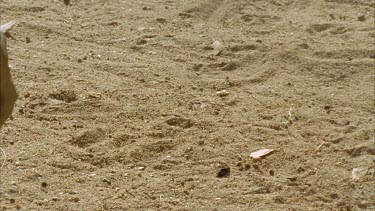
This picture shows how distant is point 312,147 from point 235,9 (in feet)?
5.79

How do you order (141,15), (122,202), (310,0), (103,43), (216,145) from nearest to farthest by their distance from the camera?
(122,202) < (216,145) < (103,43) < (141,15) < (310,0)

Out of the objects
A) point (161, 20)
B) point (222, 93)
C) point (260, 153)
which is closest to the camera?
point (260, 153)

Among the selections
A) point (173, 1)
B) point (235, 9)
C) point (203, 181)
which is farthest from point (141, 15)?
point (203, 181)

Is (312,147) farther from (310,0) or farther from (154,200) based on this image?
(310,0)

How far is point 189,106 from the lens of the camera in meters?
4.04

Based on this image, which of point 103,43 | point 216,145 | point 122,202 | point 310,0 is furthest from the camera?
point 310,0

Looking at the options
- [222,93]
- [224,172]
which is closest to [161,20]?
[222,93]

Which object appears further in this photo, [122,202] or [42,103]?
[42,103]

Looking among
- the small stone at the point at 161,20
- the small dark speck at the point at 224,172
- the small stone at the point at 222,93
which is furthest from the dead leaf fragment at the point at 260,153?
the small stone at the point at 161,20

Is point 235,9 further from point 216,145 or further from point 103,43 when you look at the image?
point 216,145

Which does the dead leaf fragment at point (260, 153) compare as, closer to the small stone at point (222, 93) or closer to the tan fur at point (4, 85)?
the small stone at point (222, 93)

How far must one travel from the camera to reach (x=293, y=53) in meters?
4.64

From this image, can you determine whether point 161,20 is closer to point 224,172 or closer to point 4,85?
point 224,172

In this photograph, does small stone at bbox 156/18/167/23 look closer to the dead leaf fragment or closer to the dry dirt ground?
the dry dirt ground
